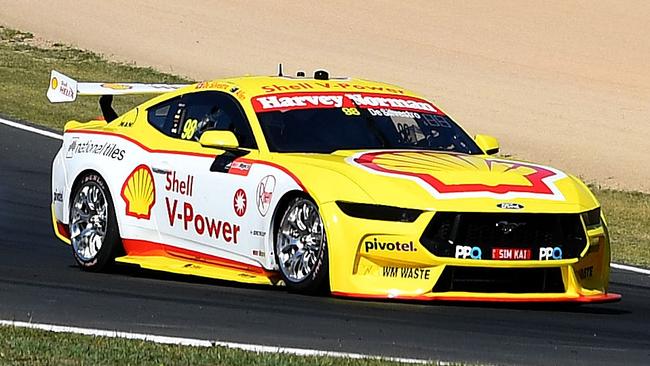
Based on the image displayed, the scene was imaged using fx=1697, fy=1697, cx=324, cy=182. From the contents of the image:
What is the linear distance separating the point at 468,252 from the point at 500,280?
27cm

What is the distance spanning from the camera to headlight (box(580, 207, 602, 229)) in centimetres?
987

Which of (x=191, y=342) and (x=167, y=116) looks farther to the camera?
(x=167, y=116)

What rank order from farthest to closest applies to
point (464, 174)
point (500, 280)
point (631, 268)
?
1. point (631, 268)
2. point (464, 174)
3. point (500, 280)

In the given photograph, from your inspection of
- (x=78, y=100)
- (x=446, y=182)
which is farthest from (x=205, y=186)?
(x=78, y=100)

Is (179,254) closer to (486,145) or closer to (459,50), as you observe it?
(486,145)

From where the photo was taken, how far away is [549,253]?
964 centimetres

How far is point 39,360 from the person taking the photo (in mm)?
7324

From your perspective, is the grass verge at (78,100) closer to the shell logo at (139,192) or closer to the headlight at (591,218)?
the headlight at (591,218)

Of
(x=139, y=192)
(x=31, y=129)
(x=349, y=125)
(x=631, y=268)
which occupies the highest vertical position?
(x=349, y=125)

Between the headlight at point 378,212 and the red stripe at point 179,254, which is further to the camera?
the red stripe at point 179,254

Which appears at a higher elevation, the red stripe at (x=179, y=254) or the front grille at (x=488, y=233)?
the front grille at (x=488, y=233)

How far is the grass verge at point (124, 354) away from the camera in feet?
24.2

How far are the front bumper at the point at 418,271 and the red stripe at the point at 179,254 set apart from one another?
810 millimetres

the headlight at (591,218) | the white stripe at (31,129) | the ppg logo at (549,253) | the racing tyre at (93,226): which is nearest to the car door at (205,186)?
the racing tyre at (93,226)
